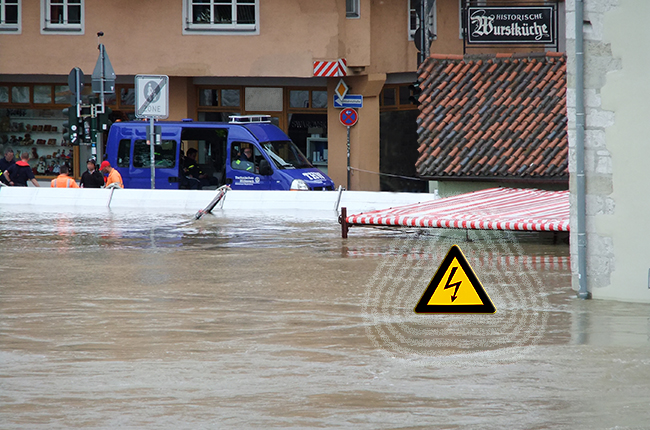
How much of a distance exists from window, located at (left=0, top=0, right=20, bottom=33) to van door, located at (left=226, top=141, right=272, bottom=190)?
10062 millimetres

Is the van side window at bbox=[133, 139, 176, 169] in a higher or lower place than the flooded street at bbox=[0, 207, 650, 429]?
higher

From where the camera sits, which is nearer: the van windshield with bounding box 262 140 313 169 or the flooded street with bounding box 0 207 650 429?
the flooded street with bounding box 0 207 650 429

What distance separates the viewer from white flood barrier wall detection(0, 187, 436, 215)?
25188 millimetres

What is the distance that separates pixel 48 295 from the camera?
13023 mm

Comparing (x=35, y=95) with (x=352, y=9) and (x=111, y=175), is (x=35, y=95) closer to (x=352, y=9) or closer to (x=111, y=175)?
(x=111, y=175)

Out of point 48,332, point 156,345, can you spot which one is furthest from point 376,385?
point 48,332

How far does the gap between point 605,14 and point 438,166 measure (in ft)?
26.7

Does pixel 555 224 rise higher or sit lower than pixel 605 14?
lower

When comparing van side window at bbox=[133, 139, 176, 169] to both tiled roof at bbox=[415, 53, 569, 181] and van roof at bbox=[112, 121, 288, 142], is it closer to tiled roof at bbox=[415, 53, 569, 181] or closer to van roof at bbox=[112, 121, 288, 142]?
van roof at bbox=[112, 121, 288, 142]

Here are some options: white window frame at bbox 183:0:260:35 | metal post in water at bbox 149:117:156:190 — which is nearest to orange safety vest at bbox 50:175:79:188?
metal post in water at bbox 149:117:156:190

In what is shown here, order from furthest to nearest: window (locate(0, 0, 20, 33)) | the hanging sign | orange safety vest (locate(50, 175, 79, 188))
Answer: window (locate(0, 0, 20, 33)), orange safety vest (locate(50, 175, 79, 188)), the hanging sign

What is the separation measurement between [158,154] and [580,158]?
17.1 metres

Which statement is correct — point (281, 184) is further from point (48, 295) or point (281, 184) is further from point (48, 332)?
point (48, 332)

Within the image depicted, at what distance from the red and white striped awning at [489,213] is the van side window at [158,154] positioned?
1005 centimetres
